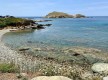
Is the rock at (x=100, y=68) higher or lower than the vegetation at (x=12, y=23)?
higher

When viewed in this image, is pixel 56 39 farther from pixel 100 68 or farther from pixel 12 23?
pixel 12 23

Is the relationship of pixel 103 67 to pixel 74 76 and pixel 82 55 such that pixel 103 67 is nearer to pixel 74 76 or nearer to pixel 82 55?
pixel 74 76

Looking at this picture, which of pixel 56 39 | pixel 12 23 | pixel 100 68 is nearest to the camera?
pixel 100 68

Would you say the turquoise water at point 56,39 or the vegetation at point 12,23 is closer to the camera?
the turquoise water at point 56,39

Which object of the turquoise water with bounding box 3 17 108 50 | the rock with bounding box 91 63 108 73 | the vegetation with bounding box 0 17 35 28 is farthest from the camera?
the vegetation with bounding box 0 17 35 28

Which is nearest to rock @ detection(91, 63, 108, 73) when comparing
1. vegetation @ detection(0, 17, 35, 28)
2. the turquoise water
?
the turquoise water

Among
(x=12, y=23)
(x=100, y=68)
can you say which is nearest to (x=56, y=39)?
(x=100, y=68)

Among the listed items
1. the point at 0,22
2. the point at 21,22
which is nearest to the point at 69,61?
the point at 0,22

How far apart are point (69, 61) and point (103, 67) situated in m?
6.37

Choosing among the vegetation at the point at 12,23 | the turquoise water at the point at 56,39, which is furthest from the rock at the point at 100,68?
the vegetation at the point at 12,23

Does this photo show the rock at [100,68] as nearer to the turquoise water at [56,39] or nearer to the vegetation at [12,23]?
the turquoise water at [56,39]

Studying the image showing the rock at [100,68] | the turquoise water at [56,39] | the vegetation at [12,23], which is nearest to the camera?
the rock at [100,68]

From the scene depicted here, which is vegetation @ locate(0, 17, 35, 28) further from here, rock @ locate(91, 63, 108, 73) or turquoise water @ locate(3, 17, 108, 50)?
rock @ locate(91, 63, 108, 73)

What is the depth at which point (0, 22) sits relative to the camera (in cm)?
8112
